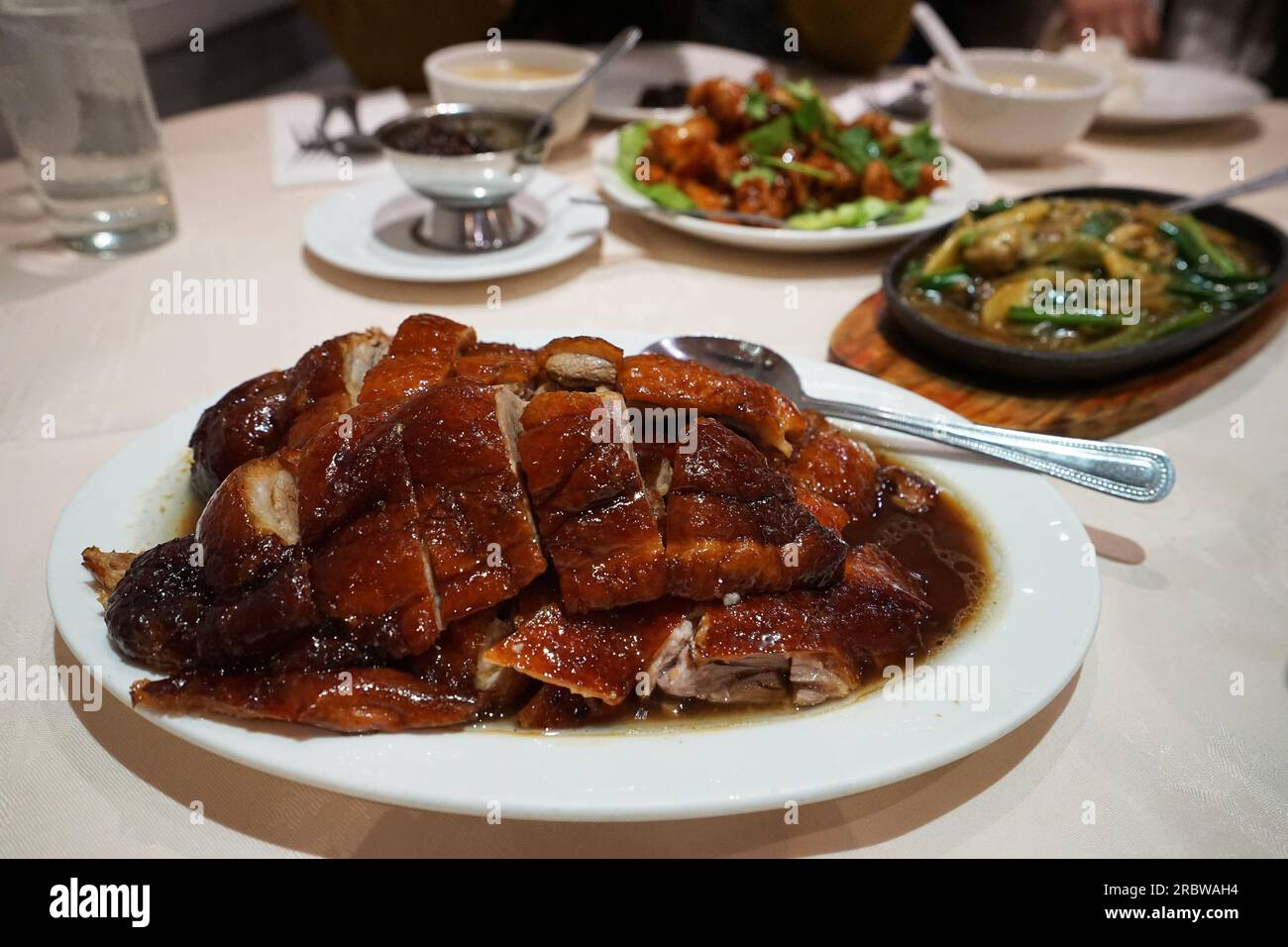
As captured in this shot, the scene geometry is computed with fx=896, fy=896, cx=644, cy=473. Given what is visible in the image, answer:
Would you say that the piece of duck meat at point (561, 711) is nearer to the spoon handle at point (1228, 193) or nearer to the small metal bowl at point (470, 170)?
the small metal bowl at point (470, 170)

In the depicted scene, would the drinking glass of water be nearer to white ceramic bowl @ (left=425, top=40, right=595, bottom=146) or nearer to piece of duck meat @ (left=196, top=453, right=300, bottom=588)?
white ceramic bowl @ (left=425, top=40, right=595, bottom=146)

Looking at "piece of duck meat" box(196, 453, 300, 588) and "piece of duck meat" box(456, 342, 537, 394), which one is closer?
"piece of duck meat" box(196, 453, 300, 588)

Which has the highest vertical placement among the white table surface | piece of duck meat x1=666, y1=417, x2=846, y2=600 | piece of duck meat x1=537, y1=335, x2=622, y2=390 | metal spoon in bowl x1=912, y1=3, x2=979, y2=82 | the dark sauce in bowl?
metal spoon in bowl x1=912, y1=3, x2=979, y2=82

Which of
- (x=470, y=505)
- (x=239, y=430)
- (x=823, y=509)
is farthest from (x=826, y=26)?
(x=470, y=505)

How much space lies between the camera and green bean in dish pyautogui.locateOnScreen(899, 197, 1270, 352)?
285cm

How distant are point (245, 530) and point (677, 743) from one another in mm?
832

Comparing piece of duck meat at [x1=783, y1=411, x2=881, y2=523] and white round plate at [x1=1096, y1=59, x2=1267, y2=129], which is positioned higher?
white round plate at [x1=1096, y1=59, x2=1267, y2=129]

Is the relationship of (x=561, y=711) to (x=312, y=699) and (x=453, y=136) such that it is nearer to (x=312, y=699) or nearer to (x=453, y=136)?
(x=312, y=699)

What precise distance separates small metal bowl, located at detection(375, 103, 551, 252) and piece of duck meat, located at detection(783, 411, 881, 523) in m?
1.79

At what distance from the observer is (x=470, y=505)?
5.26ft

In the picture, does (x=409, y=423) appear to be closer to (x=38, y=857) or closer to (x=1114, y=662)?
(x=38, y=857)

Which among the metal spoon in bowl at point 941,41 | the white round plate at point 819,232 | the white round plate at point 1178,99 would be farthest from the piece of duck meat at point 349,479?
the white round plate at point 1178,99

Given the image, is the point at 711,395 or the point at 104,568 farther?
the point at 711,395

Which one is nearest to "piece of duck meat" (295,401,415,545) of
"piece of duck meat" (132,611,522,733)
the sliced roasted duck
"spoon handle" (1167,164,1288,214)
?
the sliced roasted duck
